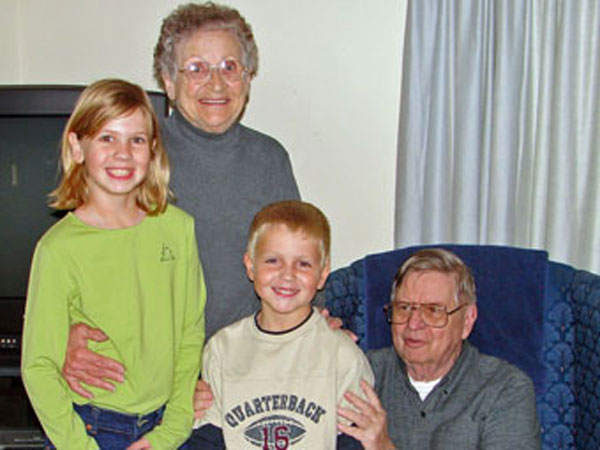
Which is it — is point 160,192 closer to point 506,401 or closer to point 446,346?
point 446,346

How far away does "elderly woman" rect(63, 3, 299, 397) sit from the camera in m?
2.17

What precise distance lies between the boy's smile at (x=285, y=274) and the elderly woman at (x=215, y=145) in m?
0.20

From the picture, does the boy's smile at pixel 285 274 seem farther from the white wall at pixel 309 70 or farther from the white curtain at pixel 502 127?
the white wall at pixel 309 70

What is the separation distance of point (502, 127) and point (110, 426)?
69.5 inches

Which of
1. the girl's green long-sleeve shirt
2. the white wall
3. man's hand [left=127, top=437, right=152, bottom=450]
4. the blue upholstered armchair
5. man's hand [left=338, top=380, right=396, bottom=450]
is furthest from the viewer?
the white wall

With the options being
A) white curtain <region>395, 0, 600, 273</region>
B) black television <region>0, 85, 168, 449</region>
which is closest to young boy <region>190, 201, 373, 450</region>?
black television <region>0, 85, 168, 449</region>

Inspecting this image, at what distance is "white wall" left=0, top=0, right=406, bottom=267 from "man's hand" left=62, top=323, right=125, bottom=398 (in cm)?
152

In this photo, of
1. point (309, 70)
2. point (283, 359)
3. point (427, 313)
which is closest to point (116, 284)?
point (283, 359)

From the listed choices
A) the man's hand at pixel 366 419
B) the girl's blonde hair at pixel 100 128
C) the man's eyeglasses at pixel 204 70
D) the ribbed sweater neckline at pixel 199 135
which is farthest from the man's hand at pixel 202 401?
the man's eyeglasses at pixel 204 70

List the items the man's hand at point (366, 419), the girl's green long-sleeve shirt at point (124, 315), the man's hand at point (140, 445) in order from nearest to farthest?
the girl's green long-sleeve shirt at point (124, 315) < the man's hand at point (140, 445) < the man's hand at point (366, 419)

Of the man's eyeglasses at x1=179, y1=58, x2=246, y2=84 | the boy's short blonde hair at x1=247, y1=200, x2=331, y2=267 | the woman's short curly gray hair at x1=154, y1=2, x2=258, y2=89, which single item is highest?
the woman's short curly gray hair at x1=154, y1=2, x2=258, y2=89

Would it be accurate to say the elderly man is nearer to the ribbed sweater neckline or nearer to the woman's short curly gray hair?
the ribbed sweater neckline

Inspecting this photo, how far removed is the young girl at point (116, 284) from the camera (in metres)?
1.82

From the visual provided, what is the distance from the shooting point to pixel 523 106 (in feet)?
9.46
